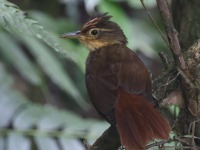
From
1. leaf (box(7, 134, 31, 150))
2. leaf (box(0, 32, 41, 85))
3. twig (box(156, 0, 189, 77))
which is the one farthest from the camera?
leaf (box(0, 32, 41, 85))

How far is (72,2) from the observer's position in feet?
16.6

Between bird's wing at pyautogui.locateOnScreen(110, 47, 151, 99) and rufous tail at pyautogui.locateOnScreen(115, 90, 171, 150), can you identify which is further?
bird's wing at pyautogui.locateOnScreen(110, 47, 151, 99)

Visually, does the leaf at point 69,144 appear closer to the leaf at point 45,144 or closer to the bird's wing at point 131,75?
the leaf at point 45,144

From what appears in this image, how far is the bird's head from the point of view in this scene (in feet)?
8.93

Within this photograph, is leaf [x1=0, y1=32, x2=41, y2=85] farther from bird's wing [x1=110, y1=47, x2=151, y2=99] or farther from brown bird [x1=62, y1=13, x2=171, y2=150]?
bird's wing [x1=110, y1=47, x2=151, y2=99]

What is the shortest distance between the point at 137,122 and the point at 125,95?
5.2 inches

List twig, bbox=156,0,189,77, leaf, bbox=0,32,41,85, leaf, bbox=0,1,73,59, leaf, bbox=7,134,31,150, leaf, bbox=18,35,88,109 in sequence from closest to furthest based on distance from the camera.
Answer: twig, bbox=156,0,189,77 < leaf, bbox=0,1,73,59 < leaf, bbox=7,134,31,150 < leaf, bbox=18,35,88,109 < leaf, bbox=0,32,41,85

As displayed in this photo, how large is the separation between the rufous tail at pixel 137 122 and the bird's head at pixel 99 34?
0.55m

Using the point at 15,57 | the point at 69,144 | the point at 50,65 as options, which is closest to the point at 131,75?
the point at 69,144

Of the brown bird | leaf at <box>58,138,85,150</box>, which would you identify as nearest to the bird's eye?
the brown bird

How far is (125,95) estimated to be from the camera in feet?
7.28

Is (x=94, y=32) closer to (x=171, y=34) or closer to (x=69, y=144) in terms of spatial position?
(x=171, y=34)

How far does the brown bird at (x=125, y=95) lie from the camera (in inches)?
81.4

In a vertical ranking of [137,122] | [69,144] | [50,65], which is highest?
[50,65]
